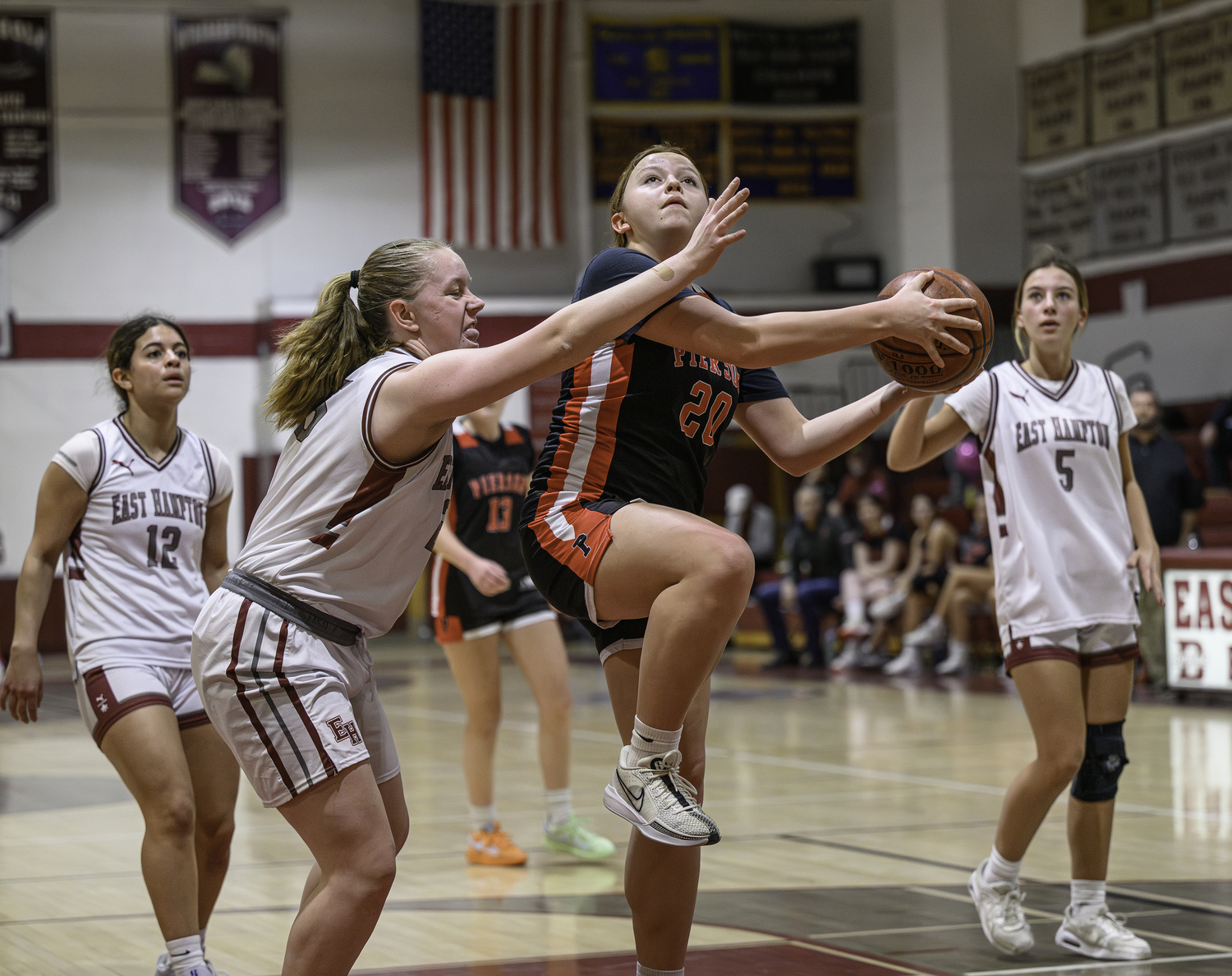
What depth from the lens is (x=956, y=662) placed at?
13.1m

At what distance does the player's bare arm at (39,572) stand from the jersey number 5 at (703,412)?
1.80 meters

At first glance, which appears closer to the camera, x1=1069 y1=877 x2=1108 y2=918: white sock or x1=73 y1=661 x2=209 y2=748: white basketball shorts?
x1=73 y1=661 x2=209 y2=748: white basketball shorts

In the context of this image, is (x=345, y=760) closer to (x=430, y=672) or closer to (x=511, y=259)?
(x=430, y=672)

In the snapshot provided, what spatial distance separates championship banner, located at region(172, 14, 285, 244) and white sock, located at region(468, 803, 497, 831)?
14668 millimetres

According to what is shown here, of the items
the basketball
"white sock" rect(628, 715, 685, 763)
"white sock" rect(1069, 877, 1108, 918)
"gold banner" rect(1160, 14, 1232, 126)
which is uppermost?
"gold banner" rect(1160, 14, 1232, 126)

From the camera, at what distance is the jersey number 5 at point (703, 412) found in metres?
3.44

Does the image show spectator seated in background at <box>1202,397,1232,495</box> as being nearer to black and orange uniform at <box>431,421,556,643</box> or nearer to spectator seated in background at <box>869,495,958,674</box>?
spectator seated in background at <box>869,495,958,674</box>

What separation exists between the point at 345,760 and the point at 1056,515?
254cm

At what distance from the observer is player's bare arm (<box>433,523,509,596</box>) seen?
588 centimetres

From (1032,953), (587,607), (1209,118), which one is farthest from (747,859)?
(1209,118)

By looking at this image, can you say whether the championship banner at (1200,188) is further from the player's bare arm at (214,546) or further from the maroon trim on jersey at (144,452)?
the maroon trim on jersey at (144,452)

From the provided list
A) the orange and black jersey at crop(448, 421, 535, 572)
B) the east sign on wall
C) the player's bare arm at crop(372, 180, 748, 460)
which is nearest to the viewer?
the player's bare arm at crop(372, 180, 748, 460)

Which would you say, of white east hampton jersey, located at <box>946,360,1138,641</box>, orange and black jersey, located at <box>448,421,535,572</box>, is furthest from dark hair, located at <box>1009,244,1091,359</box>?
orange and black jersey, located at <box>448,421,535,572</box>

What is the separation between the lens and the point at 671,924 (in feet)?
11.3
